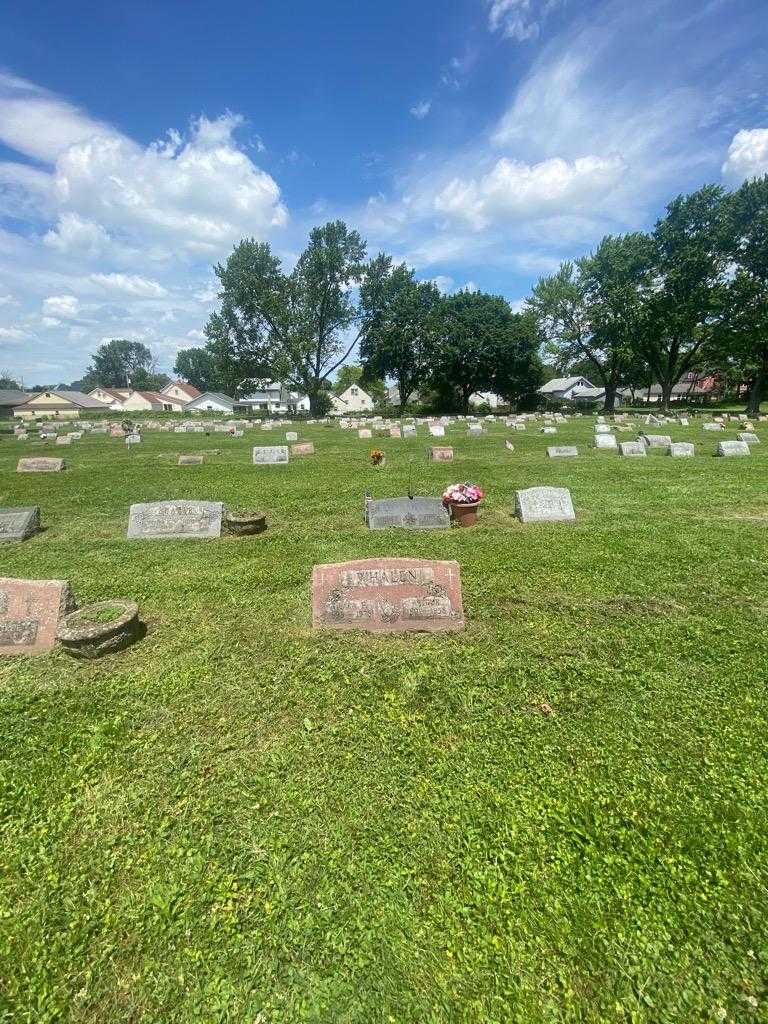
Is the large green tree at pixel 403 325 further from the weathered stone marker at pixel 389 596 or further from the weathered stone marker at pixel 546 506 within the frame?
the weathered stone marker at pixel 389 596

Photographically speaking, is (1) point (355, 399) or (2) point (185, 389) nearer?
(1) point (355, 399)

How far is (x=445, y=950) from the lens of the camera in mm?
2576

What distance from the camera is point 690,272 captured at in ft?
129

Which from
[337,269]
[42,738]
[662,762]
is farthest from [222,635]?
[337,269]

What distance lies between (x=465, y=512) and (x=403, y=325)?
5025 centimetres

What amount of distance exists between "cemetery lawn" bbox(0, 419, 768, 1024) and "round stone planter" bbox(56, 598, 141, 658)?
24 centimetres

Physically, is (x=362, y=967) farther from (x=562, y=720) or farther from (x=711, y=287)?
(x=711, y=287)

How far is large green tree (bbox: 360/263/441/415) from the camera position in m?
54.2

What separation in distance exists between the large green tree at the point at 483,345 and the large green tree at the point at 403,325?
1301 millimetres

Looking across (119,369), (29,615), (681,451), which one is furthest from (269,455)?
(119,369)

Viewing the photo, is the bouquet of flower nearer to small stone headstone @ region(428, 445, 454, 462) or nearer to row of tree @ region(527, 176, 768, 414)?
small stone headstone @ region(428, 445, 454, 462)

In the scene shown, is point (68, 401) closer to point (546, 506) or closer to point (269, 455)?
point (269, 455)

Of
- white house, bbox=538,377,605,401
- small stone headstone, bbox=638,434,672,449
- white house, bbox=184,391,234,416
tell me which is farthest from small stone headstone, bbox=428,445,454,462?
white house, bbox=184,391,234,416

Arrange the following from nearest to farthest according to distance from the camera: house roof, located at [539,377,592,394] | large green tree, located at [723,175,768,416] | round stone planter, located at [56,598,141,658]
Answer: round stone planter, located at [56,598,141,658] → large green tree, located at [723,175,768,416] → house roof, located at [539,377,592,394]
